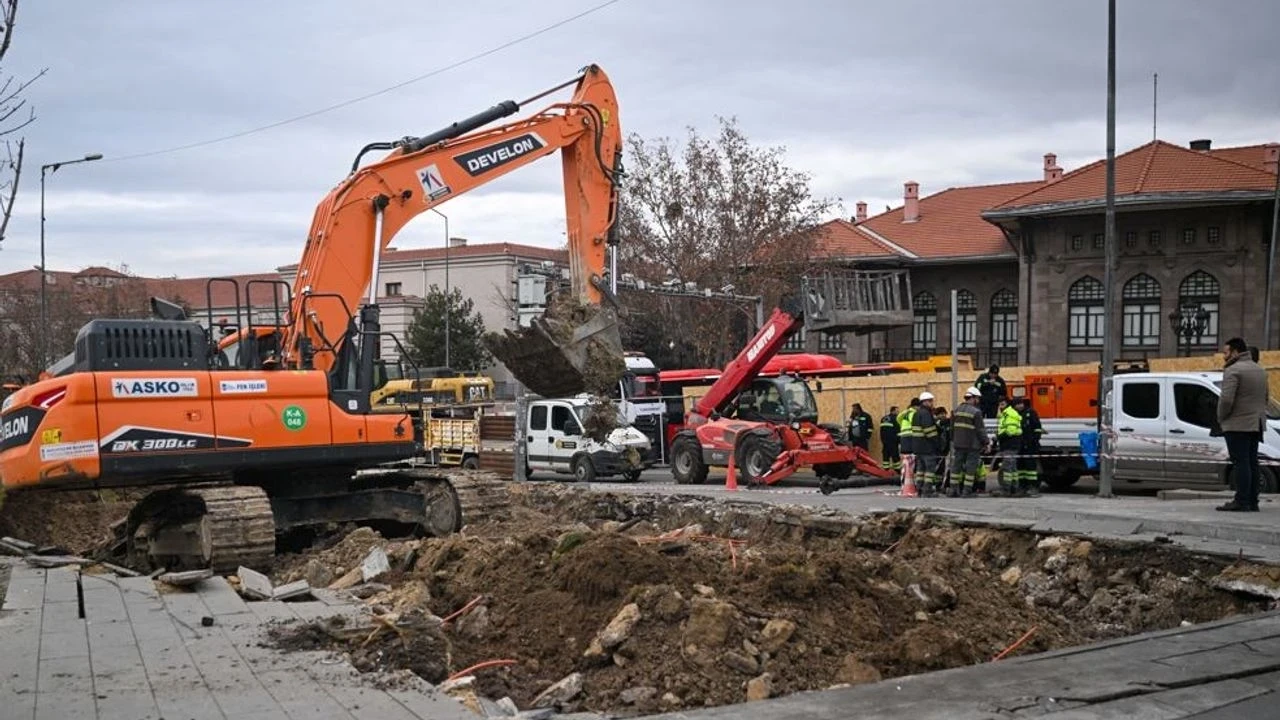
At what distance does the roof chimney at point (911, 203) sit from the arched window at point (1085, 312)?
366 inches

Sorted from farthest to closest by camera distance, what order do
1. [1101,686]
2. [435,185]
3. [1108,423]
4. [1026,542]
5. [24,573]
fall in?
[1108,423], [435,185], [1026,542], [24,573], [1101,686]

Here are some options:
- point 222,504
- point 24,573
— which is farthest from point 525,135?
point 24,573

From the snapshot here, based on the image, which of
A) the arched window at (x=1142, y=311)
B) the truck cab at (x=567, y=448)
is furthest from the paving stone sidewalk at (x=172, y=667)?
the arched window at (x=1142, y=311)

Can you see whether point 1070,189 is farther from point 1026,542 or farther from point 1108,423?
point 1026,542

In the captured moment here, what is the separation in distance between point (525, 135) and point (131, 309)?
36.6 m

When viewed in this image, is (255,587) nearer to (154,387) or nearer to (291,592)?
(291,592)

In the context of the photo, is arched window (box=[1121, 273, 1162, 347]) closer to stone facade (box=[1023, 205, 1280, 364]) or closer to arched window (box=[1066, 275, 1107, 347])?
stone facade (box=[1023, 205, 1280, 364])

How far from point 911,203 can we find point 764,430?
102 ft

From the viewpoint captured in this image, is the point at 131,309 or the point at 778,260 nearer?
the point at 778,260

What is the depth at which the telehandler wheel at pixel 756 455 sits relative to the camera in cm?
2297

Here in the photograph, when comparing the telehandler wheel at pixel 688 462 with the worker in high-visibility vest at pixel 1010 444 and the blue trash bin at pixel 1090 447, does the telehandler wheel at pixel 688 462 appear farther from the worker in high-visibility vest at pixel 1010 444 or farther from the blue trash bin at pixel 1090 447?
the blue trash bin at pixel 1090 447

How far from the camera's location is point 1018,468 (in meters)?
19.2

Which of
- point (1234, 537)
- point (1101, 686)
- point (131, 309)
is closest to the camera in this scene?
point (1101, 686)

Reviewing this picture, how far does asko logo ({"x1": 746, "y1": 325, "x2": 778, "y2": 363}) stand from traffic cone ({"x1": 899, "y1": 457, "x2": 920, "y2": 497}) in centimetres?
494
